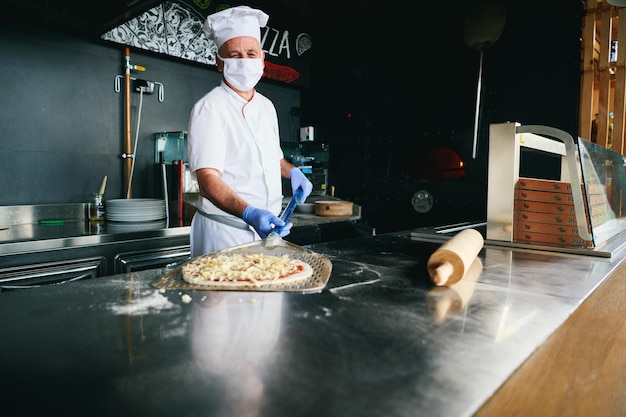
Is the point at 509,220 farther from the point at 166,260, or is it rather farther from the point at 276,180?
the point at 166,260

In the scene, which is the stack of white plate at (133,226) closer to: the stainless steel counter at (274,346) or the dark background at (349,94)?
the dark background at (349,94)

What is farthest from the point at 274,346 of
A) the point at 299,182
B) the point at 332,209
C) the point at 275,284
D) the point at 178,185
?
the point at 332,209

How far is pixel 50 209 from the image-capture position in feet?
9.89

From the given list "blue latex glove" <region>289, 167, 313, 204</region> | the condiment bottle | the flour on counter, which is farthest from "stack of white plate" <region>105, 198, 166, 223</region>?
the flour on counter

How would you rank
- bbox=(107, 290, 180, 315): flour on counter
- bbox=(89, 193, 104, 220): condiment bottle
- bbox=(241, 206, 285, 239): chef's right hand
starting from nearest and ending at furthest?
bbox=(107, 290, 180, 315): flour on counter, bbox=(241, 206, 285, 239): chef's right hand, bbox=(89, 193, 104, 220): condiment bottle

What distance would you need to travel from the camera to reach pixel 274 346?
0.78m

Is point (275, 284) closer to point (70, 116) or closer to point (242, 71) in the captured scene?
point (242, 71)

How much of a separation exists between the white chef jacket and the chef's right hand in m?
0.44

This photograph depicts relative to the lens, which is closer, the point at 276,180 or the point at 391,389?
the point at 391,389

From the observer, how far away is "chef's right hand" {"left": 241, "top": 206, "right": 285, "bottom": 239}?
5.28ft

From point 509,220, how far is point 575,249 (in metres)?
0.28

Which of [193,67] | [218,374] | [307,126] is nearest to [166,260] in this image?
[193,67]

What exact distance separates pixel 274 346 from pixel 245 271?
0.49 m

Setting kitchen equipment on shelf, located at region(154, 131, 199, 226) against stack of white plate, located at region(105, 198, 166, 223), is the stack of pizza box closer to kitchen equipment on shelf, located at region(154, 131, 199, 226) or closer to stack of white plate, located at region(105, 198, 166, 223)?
kitchen equipment on shelf, located at region(154, 131, 199, 226)
